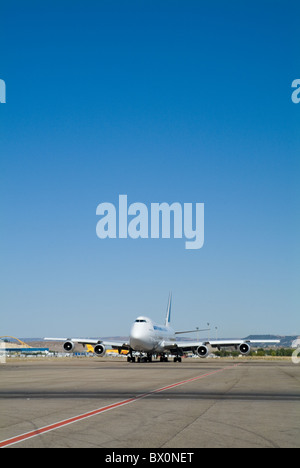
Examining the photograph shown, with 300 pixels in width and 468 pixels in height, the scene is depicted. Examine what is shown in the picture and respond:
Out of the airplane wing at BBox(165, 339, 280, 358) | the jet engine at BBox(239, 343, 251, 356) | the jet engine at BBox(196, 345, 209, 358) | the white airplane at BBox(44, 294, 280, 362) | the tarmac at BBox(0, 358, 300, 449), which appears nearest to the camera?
the tarmac at BBox(0, 358, 300, 449)

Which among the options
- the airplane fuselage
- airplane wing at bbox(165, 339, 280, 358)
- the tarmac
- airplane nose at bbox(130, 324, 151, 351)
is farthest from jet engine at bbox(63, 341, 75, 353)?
the tarmac

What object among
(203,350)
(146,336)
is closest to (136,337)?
(146,336)

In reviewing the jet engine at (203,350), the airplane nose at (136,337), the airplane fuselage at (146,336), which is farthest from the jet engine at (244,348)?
the airplane nose at (136,337)

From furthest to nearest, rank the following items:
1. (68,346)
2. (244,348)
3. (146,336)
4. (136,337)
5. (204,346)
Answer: (204,346)
(244,348)
(68,346)
(146,336)
(136,337)

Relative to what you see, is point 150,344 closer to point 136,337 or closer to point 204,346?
point 136,337

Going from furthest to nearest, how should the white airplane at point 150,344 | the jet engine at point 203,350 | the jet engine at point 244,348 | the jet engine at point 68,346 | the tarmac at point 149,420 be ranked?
1. the jet engine at point 203,350
2. the jet engine at point 244,348
3. the jet engine at point 68,346
4. the white airplane at point 150,344
5. the tarmac at point 149,420

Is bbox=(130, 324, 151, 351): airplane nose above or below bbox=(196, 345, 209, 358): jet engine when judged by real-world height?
above

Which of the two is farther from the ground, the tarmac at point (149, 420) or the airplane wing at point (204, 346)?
the tarmac at point (149, 420)

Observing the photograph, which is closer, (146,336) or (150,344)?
(146,336)

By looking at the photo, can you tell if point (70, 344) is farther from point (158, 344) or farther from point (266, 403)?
point (266, 403)

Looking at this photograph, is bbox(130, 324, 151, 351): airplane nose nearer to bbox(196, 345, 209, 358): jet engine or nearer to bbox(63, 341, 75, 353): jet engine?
bbox(63, 341, 75, 353): jet engine

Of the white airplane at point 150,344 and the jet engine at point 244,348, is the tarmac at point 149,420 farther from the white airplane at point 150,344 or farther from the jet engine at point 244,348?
the jet engine at point 244,348
